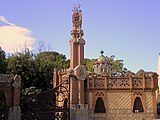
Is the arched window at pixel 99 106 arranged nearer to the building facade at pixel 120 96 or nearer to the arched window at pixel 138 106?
the building facade at pixel 120 96

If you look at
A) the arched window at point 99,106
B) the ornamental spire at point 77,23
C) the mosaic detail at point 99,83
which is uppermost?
the ornamental spire at point 77,23

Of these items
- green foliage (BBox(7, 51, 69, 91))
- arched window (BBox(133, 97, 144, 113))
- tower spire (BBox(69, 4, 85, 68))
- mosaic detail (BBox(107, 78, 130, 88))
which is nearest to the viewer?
mosaic detail (BBox(107, 78, 130, 88))

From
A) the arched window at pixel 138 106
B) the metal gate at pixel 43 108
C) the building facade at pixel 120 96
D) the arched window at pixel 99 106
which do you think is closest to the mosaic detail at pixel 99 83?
the building facade at pixel 120 96

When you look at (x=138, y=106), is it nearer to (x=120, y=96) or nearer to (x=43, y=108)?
(x=120, y=96)

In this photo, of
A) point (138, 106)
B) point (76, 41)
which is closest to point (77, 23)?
point (76, 41)

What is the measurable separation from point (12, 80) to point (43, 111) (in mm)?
3055

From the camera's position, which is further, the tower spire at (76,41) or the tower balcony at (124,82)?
the tower spire at (76,41)

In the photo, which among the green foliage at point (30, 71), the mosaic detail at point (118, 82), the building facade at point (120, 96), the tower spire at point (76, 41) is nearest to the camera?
the building facade at point (120, 96)

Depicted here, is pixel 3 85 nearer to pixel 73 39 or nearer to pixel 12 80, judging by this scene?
pixel 12 80

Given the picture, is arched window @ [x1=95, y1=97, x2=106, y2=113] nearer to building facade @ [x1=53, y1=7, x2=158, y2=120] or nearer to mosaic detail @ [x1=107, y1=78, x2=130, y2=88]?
building facade @ [x1=53, y1=7, x2=158, y2=120]

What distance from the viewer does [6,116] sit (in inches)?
650

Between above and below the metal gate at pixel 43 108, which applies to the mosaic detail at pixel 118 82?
above

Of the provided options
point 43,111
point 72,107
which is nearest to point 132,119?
point 72,107

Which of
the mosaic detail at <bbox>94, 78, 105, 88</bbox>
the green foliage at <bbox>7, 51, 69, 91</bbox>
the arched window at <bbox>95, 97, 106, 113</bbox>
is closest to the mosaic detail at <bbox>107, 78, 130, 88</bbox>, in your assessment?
the mosaic detail at <bbox>94, 78, 105, 88</bbox>
